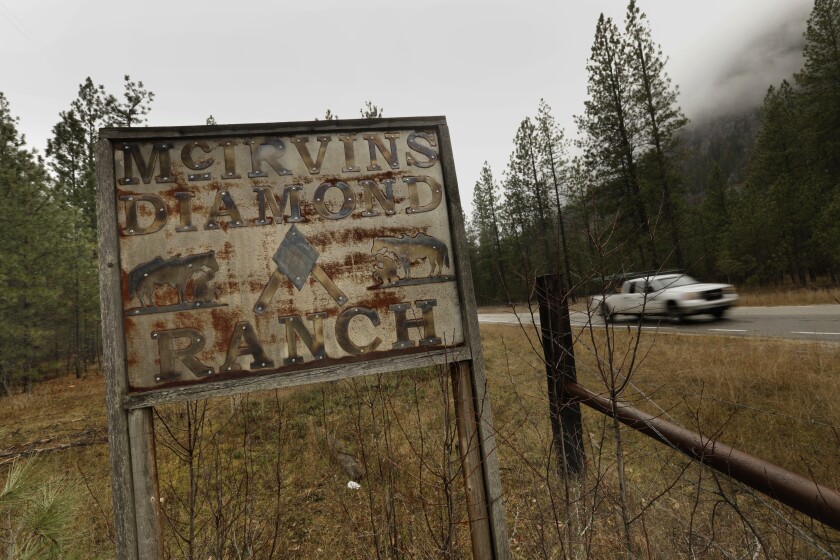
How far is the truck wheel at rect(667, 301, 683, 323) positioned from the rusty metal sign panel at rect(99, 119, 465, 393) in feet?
37.4

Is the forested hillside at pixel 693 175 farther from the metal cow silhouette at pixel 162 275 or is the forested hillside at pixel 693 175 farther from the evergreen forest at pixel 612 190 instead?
the metal cow silhouette at pixel 162 275

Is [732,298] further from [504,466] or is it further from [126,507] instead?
[126,507]

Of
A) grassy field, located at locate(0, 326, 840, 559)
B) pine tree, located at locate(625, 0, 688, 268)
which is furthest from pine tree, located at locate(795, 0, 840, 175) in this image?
grassy field, located at locate(0, 326, 840, 559)

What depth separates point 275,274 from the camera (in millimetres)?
1685

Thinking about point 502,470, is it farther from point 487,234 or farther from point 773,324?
point 487,234

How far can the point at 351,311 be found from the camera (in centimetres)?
173

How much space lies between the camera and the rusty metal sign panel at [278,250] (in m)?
1.61

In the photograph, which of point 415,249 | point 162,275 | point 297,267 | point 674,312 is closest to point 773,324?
point 674,312

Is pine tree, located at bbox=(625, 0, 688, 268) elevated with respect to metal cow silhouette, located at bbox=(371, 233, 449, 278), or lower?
elevated

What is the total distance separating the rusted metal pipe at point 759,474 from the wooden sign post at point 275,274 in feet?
2.57

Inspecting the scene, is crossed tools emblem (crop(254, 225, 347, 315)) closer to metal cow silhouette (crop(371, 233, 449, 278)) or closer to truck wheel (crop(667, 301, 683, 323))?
metal cow silhouette (crop(371, 233, 449, 278))

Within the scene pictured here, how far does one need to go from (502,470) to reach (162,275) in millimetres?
3684

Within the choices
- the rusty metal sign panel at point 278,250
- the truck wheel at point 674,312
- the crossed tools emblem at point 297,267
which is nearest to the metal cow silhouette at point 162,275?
the rusty metal sign panel at point 278,250

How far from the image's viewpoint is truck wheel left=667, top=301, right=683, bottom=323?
10633 millimetres
